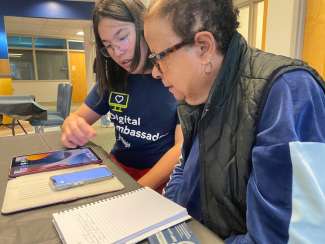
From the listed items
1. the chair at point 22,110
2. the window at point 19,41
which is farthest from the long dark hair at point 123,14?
the window at point 19,41

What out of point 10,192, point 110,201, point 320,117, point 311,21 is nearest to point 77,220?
point 110,201

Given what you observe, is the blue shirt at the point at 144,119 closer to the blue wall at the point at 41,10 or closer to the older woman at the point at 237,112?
the older woman at the point at 237,112

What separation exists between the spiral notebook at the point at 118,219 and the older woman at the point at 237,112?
0.33ft

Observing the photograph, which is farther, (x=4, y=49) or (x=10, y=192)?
(x=4, y=49)

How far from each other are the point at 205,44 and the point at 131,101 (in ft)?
2.06

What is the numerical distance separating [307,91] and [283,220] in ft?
0.65

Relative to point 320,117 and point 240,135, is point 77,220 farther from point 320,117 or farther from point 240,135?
point 320,117

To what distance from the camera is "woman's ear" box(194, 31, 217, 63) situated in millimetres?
532

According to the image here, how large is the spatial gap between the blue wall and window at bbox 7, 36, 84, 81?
315 cm

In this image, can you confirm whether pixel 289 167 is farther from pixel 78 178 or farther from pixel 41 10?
pixel 41 10

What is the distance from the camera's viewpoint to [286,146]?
407 mm

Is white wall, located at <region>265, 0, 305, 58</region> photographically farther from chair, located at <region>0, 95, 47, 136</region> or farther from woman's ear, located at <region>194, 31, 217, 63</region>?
chair, located at <region>0, 95, 47, 136</region>

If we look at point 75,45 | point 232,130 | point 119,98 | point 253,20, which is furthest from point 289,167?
point 75,45

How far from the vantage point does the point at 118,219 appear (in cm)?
54
